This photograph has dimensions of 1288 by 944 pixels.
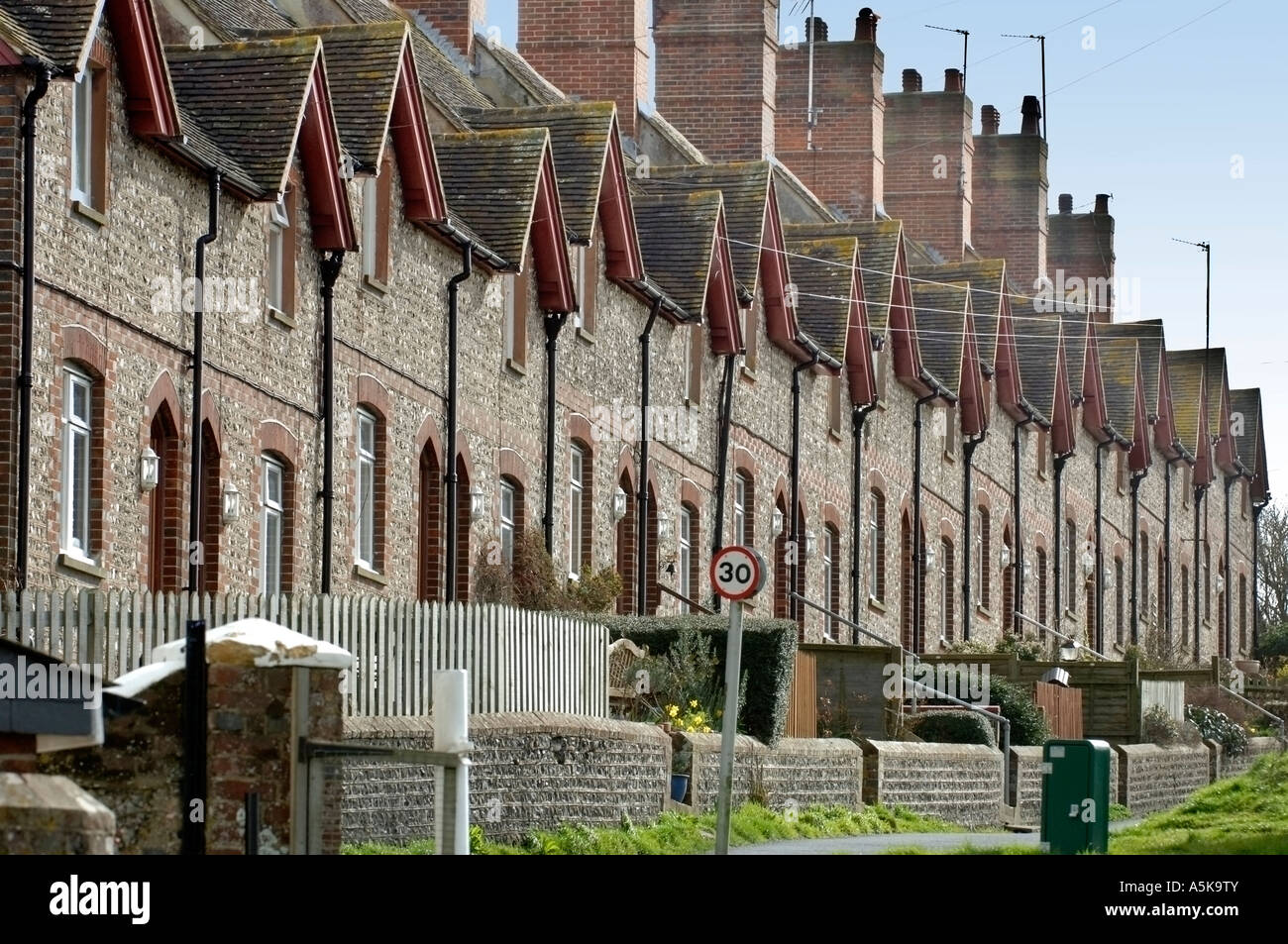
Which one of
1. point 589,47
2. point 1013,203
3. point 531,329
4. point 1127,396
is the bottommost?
point 531,329

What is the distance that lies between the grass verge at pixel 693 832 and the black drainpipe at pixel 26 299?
4438 mm

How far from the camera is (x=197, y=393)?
80.9ft

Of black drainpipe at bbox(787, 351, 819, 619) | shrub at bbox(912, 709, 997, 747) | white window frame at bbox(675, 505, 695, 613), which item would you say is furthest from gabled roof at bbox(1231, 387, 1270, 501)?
shrub at bbox(912, 709, 997, 747)

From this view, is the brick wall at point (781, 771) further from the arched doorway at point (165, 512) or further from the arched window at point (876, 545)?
the arched window at point (876, 545)

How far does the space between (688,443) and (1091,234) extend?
125 feet

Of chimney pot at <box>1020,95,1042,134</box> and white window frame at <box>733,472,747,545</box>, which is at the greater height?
chimney pot at <box>1020,95,1042,134</box>

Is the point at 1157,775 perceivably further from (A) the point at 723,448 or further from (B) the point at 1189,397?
(B) the point at 1189,397

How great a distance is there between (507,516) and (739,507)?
844 centimetres

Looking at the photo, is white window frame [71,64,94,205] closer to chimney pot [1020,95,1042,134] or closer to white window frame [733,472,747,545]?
white window frame [733,472,747,545]

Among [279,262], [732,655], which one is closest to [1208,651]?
[279,262]

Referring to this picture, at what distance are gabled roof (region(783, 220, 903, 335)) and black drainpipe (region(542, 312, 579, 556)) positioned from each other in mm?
13218

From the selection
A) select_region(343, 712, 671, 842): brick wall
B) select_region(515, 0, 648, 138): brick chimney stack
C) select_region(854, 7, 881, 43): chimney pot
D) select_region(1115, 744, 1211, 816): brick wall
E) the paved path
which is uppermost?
select_region(854, 7, 881, 43): chimney pot

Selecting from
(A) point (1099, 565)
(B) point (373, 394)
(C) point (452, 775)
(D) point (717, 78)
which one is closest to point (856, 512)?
(D) point (717, 78)

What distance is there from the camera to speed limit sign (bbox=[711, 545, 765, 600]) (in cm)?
1994
